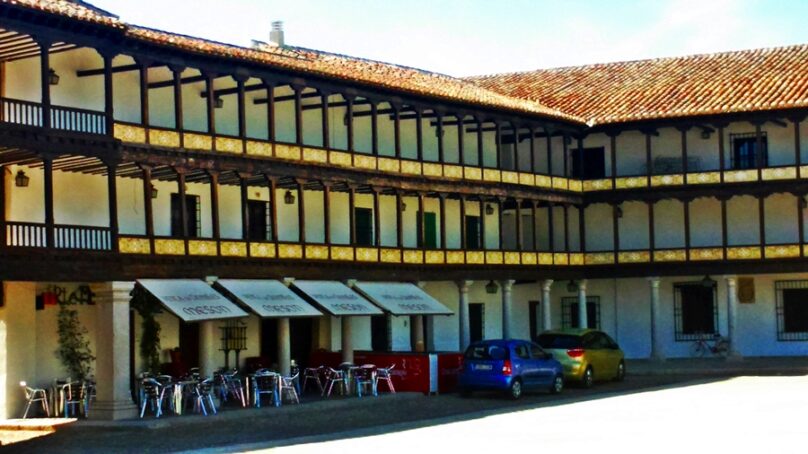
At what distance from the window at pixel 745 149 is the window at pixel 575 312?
7720 mm

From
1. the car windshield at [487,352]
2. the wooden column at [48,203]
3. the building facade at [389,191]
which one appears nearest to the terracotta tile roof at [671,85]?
the building facade at [389,191]

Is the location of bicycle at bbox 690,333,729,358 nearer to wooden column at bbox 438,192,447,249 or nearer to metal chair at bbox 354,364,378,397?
wooden column at bbox 438,192,447,249

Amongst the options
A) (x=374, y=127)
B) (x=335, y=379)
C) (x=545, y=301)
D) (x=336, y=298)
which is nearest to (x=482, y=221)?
(x=545, y=301)

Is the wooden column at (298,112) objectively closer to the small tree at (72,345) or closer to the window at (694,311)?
the small tree at (72,345)

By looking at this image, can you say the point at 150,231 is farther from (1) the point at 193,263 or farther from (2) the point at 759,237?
(2) the point at 759,237

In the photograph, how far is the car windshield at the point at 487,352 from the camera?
34312 millimetres

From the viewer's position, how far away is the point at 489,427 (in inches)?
1039

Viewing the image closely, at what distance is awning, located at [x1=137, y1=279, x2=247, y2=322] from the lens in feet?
105

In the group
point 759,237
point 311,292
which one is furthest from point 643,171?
point 311,292

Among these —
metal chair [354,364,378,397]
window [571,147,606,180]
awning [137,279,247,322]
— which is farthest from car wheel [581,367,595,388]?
window [571,147,606,180]

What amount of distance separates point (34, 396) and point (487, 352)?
1095 cm

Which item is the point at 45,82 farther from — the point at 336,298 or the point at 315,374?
the point at 336,298

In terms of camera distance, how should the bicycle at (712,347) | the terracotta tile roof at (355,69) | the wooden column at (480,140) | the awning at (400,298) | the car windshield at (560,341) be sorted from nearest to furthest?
the terracotta tile roof at (355,69) < the car windshield at (560,341) < the awning at (400,298) < the wooden column at (480,140) < the bicycle at (712,347)

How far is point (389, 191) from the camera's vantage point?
43.7m
